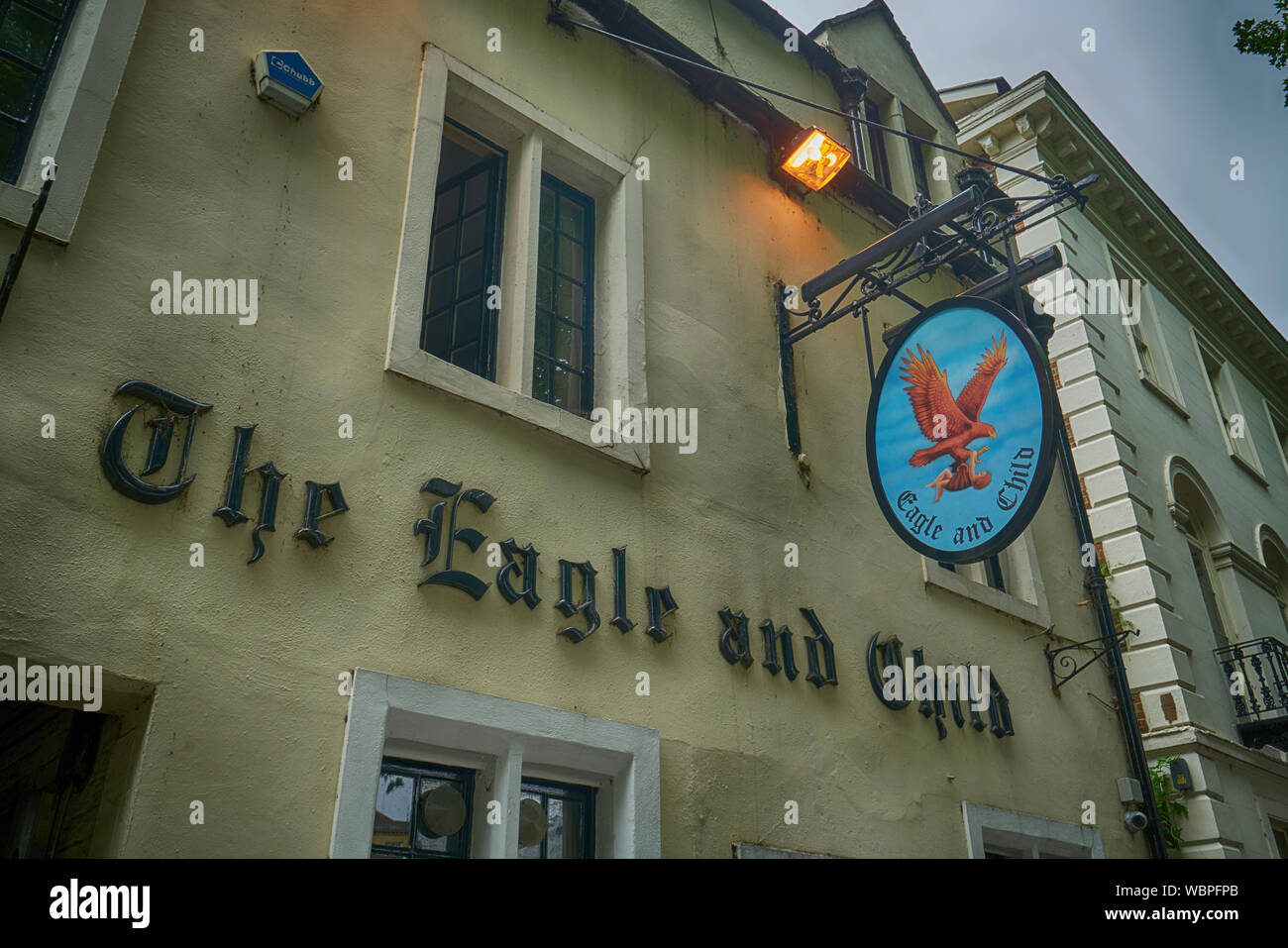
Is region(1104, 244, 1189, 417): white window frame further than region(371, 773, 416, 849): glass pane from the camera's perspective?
Yes

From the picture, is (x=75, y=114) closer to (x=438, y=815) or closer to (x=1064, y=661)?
Answer: (x=438, y=815)

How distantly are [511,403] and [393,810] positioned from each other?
211 centimetres

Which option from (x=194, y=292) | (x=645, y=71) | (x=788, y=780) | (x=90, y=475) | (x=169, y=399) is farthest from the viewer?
(x=645, y=71)

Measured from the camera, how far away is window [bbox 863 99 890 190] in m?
10.3

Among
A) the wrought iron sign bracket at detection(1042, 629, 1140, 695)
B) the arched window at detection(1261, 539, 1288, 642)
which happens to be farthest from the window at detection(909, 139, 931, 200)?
the arched window at detection(1261, 539, 1288, 642)

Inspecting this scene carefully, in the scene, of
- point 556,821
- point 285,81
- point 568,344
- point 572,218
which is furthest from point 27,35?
point 556,821

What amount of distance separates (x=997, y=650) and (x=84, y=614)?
6.43 metres

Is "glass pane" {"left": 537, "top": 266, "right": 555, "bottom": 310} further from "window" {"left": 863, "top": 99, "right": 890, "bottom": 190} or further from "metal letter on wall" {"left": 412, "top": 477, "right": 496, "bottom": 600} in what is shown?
"window" {"left": 863, "top": 99, "right": 890, "bottom": 190}

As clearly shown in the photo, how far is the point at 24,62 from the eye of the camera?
4.41 metres

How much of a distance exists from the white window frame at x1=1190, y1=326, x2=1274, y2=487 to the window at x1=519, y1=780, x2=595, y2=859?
46.8 ft
